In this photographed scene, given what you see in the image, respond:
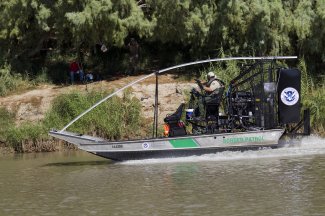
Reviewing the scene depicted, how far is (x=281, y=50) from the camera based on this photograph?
26.7 m

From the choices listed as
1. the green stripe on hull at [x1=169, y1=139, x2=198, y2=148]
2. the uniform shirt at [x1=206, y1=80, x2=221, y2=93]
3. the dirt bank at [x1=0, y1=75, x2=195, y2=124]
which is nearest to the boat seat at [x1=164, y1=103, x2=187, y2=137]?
the green stripe on hull at [x1=169, y1=139, x2=198, y2=148]

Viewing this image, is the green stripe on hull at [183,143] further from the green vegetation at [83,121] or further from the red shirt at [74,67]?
the red shirt at [74,67]

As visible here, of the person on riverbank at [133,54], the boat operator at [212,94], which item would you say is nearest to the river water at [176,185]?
the boat operator at [212,94]

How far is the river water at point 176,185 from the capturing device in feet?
40.9

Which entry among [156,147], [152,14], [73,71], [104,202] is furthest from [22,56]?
[104,202]

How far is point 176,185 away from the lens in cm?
1494

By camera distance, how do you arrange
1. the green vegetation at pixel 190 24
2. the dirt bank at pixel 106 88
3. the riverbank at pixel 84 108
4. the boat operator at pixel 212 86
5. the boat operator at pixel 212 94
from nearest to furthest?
the boat operator at pixel 212 94 → the boat operator at pixel 212 86 → the riverbank at pixel 84 108 → the dirt bank at pixel 106 88 → the green vegetation at pixel 190 24

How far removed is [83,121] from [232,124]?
6602 mm

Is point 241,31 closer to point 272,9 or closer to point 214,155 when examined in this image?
point 272,9

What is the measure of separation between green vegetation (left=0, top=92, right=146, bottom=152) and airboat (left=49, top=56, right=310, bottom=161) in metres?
4.73

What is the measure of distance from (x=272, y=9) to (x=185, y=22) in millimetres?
3214

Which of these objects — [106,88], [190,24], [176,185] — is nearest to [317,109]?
[190,24]

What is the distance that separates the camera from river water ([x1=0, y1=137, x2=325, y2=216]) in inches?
491

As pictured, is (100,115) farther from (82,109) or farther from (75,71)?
(75,71)
